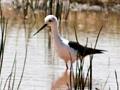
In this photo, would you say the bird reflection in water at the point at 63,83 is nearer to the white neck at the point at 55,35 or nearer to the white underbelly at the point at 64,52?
the white underbelly at the point at 64,52

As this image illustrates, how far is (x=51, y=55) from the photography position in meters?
7.89

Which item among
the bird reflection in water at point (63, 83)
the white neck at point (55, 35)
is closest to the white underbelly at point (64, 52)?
the white neck at point (55, 35)

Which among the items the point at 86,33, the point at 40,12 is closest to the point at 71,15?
the point at 40,12

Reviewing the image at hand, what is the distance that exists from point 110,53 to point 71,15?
6208 millimetres

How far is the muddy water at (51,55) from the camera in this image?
6.12 meters

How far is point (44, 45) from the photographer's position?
861 cm

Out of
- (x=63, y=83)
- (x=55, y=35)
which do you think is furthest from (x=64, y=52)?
(x=63, y=83)

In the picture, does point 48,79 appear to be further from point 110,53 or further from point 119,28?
point 119,28

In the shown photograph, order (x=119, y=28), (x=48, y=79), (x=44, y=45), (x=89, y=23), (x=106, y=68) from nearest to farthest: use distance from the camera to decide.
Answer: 1. (x=48, y=79)
2. (x=106, y=68)
3. (x=44, y=45)
4. (x=119, y=28)
5. (x=89, y=23)

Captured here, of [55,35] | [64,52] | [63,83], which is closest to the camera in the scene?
[63,83]

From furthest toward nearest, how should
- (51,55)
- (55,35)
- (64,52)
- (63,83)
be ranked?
(51,55)
(55,35)
(64,52)
(63,83)

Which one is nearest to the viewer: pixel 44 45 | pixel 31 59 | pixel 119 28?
pixel 31 59

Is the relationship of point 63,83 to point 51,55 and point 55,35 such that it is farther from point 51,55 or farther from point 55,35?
point 51,55

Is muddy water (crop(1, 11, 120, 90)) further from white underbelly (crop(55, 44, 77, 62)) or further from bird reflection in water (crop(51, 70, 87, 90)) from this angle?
white underbelly (crop(55, 44, 77, 62))
